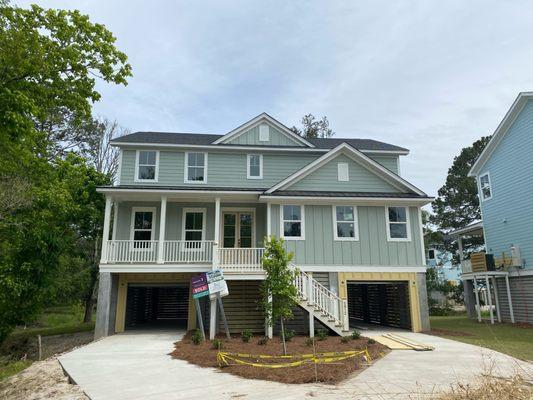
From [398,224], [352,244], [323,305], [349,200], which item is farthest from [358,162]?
[323,305]

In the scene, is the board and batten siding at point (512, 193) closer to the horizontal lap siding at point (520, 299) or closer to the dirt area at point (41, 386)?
the horizontal lap siding at point (520, 299)

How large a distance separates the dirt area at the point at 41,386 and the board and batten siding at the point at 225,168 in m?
9.94

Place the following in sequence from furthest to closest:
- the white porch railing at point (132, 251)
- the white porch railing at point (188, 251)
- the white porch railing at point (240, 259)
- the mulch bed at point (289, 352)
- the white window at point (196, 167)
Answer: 1. the white window at point (196, 167)
2. the white porch railing at point (188, 251)
3. the white porch railing at point (132, 251)
4. the white porch railing at point (240, 259)
5. the mulch bed at point (289, 352)

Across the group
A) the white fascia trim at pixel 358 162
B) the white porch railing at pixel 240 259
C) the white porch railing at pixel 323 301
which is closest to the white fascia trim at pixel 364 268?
the white porch railing at pixel 323 301

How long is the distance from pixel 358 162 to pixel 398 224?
313cm

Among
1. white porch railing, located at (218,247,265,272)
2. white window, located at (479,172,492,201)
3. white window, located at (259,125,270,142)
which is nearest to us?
white porch railing, located at (218,247,265,272)

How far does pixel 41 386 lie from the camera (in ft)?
25.0

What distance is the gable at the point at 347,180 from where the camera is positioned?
16469 mm

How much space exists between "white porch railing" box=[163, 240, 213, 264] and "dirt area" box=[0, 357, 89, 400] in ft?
22.7

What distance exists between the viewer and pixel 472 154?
3412cm

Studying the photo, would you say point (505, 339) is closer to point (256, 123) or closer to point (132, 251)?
point (256, 123)

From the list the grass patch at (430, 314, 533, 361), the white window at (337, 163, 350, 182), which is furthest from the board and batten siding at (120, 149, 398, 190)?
the grass patch at (430, 314, 533, 361)

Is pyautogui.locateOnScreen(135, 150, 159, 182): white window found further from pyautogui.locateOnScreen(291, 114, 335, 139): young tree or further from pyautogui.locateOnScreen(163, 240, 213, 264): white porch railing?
pyautogui.locateOnScreen(291, 114, 335, 139): young tree

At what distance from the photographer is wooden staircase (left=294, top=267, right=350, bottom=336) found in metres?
13.4
